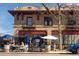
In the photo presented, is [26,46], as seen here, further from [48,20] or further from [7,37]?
[48,20]

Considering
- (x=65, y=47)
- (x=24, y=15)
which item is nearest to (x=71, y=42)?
(x=65, y=47)

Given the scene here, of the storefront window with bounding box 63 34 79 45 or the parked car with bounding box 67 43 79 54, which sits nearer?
the parked car with bounding box 67 43 79 54

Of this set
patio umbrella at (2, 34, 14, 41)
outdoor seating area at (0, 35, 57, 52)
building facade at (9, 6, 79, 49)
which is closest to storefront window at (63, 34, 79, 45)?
building facade at (9, 6, 79, 49)

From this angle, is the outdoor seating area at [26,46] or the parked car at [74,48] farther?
the outdoor seating area at [26,46]

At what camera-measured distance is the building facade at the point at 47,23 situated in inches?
413

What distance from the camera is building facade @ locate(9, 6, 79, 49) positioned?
10500 mm

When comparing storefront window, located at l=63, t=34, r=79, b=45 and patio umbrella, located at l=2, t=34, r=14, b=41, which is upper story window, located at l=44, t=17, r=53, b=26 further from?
patio umbrella, located at l=2, t=34, r=14, b=41

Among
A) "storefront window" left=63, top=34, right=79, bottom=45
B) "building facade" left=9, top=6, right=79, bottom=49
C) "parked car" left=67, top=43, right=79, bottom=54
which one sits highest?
"building facade" left=9, top=6, right=79, bottom=49

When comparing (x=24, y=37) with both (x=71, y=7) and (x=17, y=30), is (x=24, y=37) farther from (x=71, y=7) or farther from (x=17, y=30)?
(x=71, y=7)

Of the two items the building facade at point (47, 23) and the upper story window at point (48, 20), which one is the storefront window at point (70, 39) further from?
the upper story window at point (48, 20)

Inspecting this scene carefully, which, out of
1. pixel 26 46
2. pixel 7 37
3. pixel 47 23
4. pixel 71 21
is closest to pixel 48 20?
pixel 47 23

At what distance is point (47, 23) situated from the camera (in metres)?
10.5

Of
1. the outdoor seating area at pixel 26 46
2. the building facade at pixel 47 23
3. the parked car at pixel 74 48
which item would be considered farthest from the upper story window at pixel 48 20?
the parked car at pixel 74 48

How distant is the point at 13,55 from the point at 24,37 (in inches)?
13.4
